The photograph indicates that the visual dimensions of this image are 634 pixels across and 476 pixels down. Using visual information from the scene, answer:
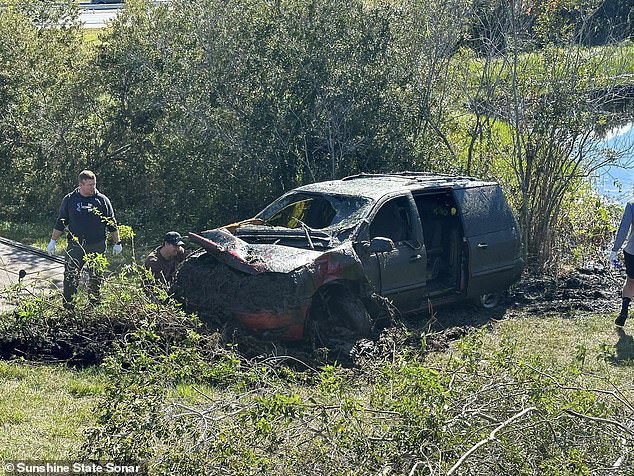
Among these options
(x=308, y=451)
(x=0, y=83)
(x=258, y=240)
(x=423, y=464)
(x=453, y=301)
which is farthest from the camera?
(x=0, y=83)

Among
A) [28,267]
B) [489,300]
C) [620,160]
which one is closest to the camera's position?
[489,300]

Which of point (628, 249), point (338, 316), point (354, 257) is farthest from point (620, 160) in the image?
point (338, 316)

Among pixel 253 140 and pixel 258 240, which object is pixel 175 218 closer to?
pixel 253 140

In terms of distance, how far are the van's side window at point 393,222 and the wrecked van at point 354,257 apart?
11 millimetres

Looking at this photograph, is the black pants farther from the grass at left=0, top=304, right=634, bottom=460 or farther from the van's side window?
the van's side window

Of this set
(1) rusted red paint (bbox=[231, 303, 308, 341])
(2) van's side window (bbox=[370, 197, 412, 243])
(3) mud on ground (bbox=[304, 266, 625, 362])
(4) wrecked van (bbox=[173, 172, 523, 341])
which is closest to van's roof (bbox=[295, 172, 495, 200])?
(4) wrecked van (bbox=[173, 172, 523, 341])

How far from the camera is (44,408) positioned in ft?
22.4

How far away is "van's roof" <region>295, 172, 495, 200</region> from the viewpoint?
32.8 ft

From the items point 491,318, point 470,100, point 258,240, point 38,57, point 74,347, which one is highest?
point 38,57

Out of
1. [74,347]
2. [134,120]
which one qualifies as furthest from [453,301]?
[134,120]

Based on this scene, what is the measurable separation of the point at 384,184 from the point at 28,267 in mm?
5482

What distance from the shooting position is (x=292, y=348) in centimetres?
850

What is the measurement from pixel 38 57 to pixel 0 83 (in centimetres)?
91

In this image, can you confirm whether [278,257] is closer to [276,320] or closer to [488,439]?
[276,320]
